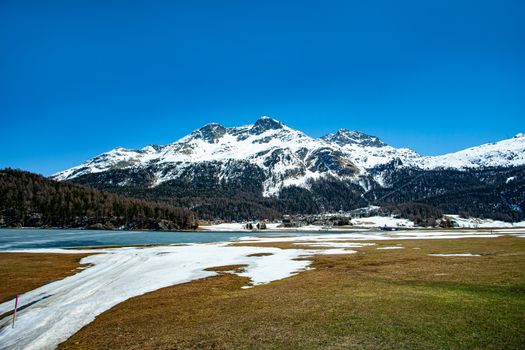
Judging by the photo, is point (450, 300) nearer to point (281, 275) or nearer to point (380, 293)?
point (380, 293)

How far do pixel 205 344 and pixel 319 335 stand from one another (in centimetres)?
662

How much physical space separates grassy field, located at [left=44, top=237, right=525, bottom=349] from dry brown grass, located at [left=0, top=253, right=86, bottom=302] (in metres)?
17.2

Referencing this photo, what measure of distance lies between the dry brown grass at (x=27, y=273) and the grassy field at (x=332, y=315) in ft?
56.5

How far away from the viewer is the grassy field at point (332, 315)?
63.1 ft

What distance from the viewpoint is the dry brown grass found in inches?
1597

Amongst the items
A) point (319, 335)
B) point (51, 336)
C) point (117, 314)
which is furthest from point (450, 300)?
point (51, 336)

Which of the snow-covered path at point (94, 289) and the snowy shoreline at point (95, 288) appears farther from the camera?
the snowy shoreline at point (95, 288)

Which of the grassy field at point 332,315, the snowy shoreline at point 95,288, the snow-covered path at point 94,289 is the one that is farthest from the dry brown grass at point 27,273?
the grassy field at point 332,315

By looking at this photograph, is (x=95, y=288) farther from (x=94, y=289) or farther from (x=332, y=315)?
(x=332, y=315)

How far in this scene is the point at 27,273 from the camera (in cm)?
5078

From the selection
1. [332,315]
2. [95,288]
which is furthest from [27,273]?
[332,315]

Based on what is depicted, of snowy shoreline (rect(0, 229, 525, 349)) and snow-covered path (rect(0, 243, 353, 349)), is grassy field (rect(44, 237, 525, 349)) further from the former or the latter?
snowy shoreline (rect(0, 229, 525, 349))

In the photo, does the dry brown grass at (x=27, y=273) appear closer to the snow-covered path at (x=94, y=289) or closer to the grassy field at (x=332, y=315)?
the snow-covered path at (x=94, y=289)

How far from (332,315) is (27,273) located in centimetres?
4770
